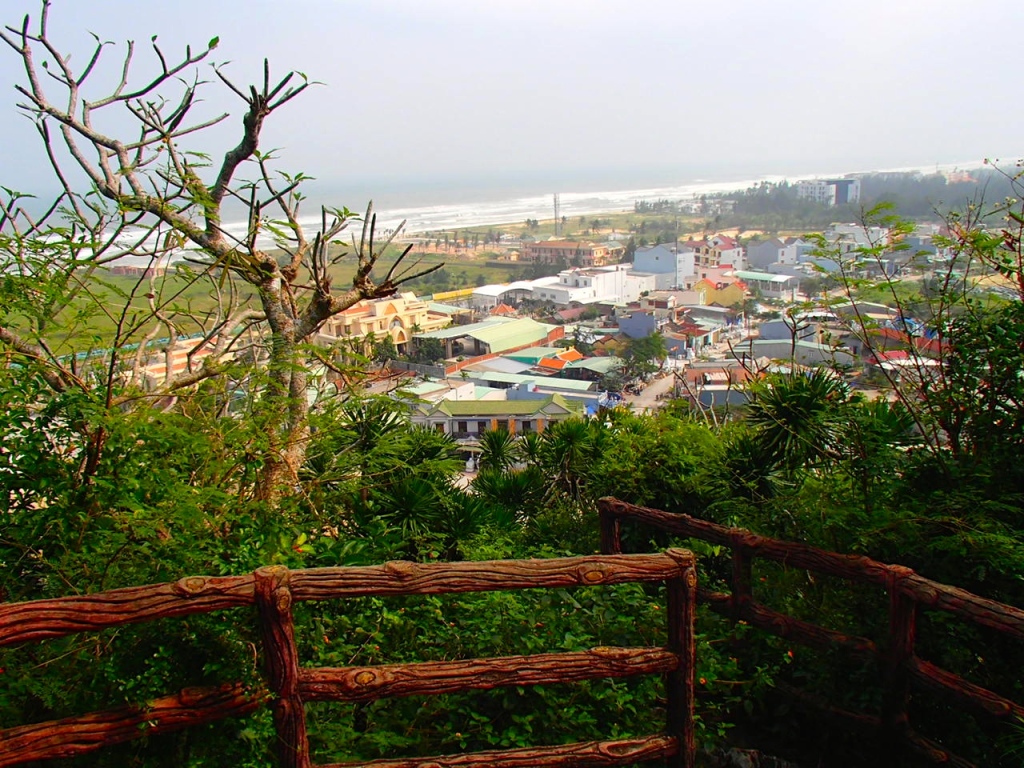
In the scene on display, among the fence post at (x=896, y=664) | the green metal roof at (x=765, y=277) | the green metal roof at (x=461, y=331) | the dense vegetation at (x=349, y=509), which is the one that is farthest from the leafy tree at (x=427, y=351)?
the fence post at (x=896, y=664)

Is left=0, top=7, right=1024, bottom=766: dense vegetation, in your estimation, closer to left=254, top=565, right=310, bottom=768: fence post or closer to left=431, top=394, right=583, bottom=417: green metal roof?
left=254, top=565, right=310, bottom=768: fence post

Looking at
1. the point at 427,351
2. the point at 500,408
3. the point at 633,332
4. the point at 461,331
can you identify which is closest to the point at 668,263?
the point at 633,332

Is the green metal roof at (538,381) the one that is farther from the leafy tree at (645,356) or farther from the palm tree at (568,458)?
the palm tree at (568,458)

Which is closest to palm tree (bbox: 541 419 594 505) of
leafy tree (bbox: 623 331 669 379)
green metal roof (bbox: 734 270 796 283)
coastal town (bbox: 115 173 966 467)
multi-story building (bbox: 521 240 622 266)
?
coastal town (bbox: 115 173 966 467)

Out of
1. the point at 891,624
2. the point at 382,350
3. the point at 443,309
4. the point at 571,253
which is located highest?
the point at 382,350

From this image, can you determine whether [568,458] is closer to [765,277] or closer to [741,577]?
[741,577]

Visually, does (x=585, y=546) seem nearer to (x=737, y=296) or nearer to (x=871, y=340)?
(x=871, y=340)

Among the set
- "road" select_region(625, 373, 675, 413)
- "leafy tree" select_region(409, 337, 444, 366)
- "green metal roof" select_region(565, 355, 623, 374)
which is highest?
"leafy tree" select_region(409, 337, 444, 366)

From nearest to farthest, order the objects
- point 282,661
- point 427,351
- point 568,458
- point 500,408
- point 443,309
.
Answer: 1. point 282,661
2. point 568,458
3. point 500,408
4. point 427,351
5. point 443,309
